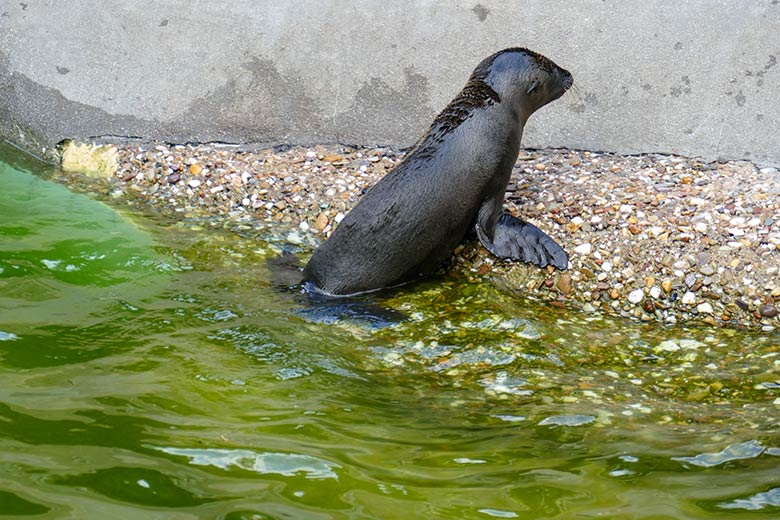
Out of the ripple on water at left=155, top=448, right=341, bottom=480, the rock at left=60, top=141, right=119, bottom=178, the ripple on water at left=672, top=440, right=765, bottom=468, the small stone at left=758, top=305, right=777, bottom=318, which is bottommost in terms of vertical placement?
the ripple on water at left=155, top=448, right=341, bottom=480

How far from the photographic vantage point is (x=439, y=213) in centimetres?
535

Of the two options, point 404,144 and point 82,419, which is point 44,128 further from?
point 82,419

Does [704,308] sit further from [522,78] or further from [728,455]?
[728,455]

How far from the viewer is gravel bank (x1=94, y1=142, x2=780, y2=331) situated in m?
5.04

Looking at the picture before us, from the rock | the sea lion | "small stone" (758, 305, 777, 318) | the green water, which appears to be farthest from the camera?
the rock

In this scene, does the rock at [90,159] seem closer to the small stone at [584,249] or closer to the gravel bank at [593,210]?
the gravel bank at [593,210]

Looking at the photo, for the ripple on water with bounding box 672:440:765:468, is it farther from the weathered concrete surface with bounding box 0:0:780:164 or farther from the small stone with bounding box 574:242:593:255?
the weathered concrete surface with bounding box 0:0:780:164

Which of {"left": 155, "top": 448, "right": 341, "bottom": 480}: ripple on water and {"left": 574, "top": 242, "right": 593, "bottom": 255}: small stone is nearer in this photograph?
{"left": 155, "top": 448, "right": 341, "bottom": 480}: ripple on water

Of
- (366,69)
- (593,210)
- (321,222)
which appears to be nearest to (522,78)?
(593,210)

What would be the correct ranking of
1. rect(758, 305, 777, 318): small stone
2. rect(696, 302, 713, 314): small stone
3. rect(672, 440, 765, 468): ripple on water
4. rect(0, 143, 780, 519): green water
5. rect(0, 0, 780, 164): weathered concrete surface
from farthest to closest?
rect(0, 0, 780, 164): weathered concrete surface
rect(696, 302, 713, 314): small stone
rect(758, 305, 777, 318): small stone
rect(672, 440, 765, 468): ripple on water
rect(0, 143, 780, 519): green water

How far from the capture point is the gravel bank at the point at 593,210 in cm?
504

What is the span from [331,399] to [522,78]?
10.6 feet

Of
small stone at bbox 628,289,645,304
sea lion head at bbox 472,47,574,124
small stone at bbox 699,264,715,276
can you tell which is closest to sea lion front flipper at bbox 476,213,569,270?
small stone at bbox 628,289,645,304

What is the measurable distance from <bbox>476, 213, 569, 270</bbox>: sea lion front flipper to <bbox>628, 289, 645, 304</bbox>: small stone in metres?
0.41
